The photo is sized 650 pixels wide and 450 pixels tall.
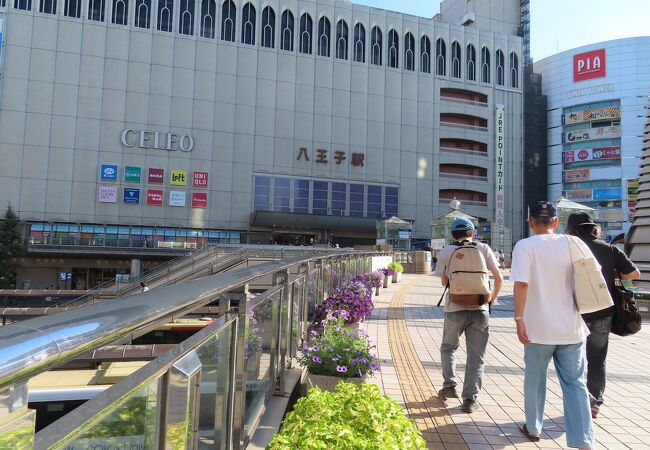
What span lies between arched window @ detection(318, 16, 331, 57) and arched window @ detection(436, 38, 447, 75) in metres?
12.9

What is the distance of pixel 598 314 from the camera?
14.5 feet

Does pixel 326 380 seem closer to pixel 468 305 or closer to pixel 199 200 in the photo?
pixel 468 305

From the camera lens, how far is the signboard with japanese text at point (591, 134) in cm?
6209

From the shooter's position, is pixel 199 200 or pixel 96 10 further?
pixel 199 200

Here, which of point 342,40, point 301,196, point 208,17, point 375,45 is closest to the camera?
point 208,17

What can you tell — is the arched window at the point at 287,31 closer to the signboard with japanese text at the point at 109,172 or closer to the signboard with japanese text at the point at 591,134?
the signboard with japanese text at the point at 109,172

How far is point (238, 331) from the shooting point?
2395mm

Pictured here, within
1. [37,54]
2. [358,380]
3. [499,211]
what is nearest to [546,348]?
[358,380]

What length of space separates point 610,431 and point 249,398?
3.21m

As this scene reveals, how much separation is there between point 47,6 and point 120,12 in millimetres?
6373

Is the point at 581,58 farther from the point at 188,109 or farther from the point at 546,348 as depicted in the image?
the point at 546,348

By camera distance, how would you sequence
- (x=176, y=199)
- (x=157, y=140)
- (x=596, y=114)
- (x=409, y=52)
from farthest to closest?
(x=596, y=114) → (x=409, y=52) → (x=157, y=140) → (x=176, y=199)

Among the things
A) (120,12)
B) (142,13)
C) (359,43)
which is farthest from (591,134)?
(120,12)

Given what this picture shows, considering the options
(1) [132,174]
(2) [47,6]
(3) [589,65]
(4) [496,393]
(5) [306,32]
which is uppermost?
(3) [589,65]
